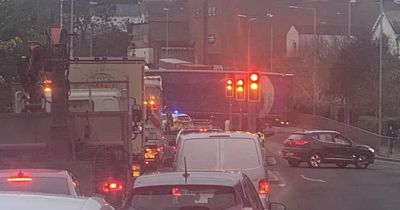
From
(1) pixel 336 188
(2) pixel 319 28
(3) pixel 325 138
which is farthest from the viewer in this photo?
(2) pixel 319 28

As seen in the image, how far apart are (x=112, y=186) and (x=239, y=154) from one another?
2.31m

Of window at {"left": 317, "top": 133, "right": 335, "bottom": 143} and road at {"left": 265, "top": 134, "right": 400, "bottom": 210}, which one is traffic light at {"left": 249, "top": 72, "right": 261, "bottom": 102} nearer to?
road at {"left": 265, "top": 134, "right": 400, "bottom": 210}

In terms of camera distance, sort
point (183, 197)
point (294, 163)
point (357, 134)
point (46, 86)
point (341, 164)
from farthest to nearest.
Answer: point (357, 134)
point (341, 164)
point (294, 163)
point (46, 86)
point (183, 197)

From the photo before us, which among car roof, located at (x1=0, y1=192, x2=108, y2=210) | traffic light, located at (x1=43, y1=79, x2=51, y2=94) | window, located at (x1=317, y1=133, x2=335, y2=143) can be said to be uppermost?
traffic light, located at (x1=43, y1=79, x2=51, y2=94)

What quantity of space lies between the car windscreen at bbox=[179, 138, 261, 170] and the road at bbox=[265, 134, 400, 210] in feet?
19.1

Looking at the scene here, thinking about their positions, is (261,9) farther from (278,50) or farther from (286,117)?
(286,117)

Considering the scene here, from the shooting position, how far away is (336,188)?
28.0 meters

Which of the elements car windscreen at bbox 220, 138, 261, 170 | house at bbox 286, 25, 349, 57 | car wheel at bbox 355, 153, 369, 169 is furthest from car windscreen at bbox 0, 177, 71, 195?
house at bbox 286, 25, 349, 57

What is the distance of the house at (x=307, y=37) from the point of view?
7500 cm

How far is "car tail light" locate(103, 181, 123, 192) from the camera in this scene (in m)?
16.0

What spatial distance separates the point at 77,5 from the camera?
103 meters

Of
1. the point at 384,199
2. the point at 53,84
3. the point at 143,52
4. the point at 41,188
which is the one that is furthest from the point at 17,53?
the point at 143,52

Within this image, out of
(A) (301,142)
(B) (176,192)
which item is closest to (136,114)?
(B) (176,192)

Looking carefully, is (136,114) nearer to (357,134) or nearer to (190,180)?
(190,180)
